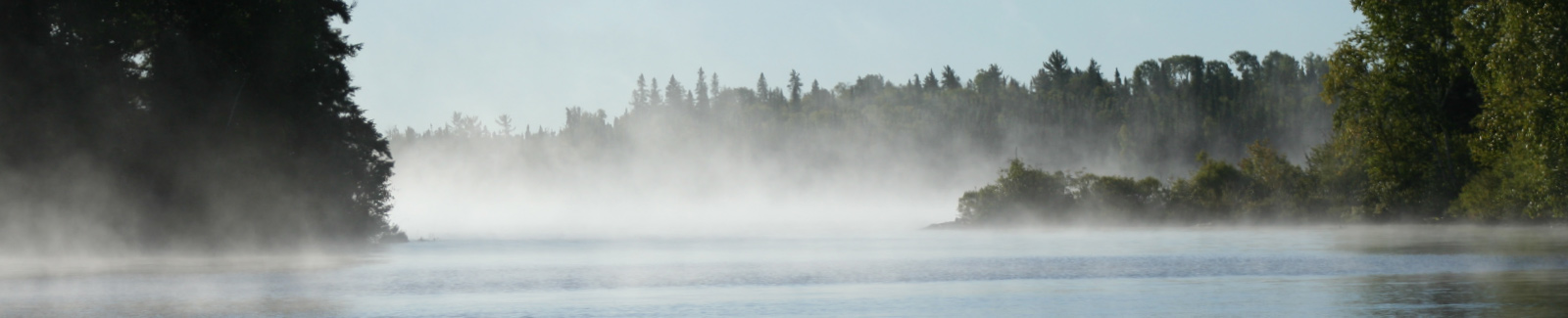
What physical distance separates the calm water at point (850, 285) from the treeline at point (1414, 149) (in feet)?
16.7

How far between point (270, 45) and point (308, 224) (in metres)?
6.10

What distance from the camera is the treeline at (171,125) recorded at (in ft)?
104

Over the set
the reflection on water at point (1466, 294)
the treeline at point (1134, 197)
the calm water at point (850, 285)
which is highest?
the treeline at point (1134, 197)

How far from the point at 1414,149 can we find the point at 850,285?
34.6 meters

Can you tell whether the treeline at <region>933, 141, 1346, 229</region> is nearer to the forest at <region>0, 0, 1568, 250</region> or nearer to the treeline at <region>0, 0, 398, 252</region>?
the forest at <region>0, 0, 1568, 250</region>

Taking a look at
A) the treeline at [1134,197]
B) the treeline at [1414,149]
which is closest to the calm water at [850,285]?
the treeline at [1414,149]

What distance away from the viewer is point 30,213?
3266 centimetres

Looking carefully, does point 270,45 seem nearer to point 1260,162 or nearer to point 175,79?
point 175,79

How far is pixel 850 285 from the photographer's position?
19062 mm

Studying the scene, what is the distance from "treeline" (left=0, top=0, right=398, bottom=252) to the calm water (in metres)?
3.31

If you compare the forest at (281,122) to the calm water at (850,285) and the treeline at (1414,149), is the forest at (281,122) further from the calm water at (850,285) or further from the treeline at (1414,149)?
the calm water at (850,285)

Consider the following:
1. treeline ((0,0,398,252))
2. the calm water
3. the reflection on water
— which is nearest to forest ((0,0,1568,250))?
treeline ((0,0,398,252))

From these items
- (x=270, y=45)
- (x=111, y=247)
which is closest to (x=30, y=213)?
(x=111, y=247)

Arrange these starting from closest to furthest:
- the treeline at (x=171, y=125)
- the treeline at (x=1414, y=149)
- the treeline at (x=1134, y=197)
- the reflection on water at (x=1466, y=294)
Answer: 1. the reflection on water at (x=1466, y=294)
2. the treeline at (x=171, y=125)
3. the treeline at (x=1414, y=149)
4. the treeline at (x=1134, y=197)
